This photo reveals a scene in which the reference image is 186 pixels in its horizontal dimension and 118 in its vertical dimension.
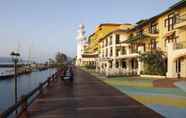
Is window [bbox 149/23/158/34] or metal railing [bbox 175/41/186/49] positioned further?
window [bbox 149/23/158/34]

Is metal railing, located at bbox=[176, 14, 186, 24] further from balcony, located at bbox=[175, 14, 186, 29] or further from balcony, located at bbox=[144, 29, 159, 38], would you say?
balcony, located at bbox=[144, 29, 159, 38]

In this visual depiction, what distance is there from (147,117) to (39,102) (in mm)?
6596

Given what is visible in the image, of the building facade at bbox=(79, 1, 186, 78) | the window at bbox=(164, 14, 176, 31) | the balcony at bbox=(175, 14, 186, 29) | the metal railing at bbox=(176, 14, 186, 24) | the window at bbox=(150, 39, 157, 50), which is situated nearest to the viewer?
the balcony at bbox=(175, 14, 186, 29)

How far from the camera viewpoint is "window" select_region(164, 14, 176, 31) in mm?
38562

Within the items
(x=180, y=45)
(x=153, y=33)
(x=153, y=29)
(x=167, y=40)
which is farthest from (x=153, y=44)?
(x=180, y=45)

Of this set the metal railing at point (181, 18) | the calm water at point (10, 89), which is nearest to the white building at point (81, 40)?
the calm water at point (10, 89)

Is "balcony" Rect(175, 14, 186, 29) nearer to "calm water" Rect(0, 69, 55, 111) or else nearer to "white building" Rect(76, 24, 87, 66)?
"calm water" Rect(0, 69, 55, 111)

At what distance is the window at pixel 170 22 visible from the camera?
1518 inches

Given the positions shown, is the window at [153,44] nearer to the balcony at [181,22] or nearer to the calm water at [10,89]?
the balcony at [181,22]

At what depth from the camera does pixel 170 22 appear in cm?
3969

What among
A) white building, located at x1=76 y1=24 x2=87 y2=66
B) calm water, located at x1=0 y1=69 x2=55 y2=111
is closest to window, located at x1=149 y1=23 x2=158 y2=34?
calm water, located at x1=0 y1=69 x2=55 y2=111

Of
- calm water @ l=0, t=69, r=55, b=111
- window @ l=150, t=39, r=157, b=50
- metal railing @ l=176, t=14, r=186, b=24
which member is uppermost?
metal railing @ l=176, t=14, r=186, b=24

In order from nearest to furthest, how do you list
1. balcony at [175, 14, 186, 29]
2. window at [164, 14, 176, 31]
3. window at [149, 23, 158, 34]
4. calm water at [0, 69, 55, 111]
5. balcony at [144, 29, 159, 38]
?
1. calm water at [0, 69, 55, 111]
2. balcony at [175, 14, 186, 29]
3. window at [164, 14, 176, 31]
4. balcony at [144, 29, 159, 38]
5. window at [149, 23, 158, 34]

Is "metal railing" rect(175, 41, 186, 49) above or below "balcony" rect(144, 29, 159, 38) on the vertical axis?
below
